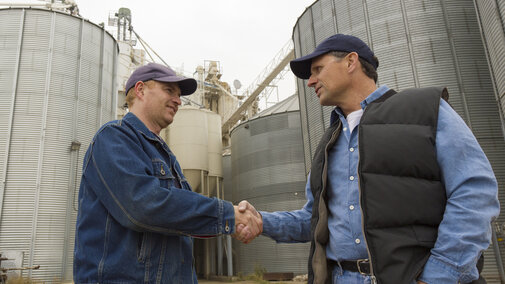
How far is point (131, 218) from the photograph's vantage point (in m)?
2.54

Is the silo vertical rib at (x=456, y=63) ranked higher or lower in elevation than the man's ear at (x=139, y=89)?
higher

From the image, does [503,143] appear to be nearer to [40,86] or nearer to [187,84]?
[187,84]

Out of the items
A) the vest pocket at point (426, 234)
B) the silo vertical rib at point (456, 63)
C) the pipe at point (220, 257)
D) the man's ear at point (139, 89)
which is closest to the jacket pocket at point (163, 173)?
the man's ear at point (139, 89)

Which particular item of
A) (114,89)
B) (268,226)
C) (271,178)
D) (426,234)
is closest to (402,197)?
(426,234)

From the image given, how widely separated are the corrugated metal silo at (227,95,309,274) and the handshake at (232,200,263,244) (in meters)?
17.1

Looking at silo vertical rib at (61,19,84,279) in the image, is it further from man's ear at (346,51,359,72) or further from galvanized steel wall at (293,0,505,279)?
man's ear at (346,51,359,72)

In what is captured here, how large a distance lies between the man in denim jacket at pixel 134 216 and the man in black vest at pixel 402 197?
77 centimetres

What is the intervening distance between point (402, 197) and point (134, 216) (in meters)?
1.57

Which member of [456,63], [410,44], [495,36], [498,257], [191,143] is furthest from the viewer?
[191,143]

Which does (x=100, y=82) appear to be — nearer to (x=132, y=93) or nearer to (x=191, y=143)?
(x=191, y=143)

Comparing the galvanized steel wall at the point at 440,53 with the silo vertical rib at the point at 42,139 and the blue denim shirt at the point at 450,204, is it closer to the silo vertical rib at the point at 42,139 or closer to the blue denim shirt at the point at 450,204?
the blue denim shirt at the point at 450,204

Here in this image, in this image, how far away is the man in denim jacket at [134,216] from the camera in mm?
2535

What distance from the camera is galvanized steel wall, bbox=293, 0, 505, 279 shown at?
39.3 feet

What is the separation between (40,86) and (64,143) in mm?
2439
